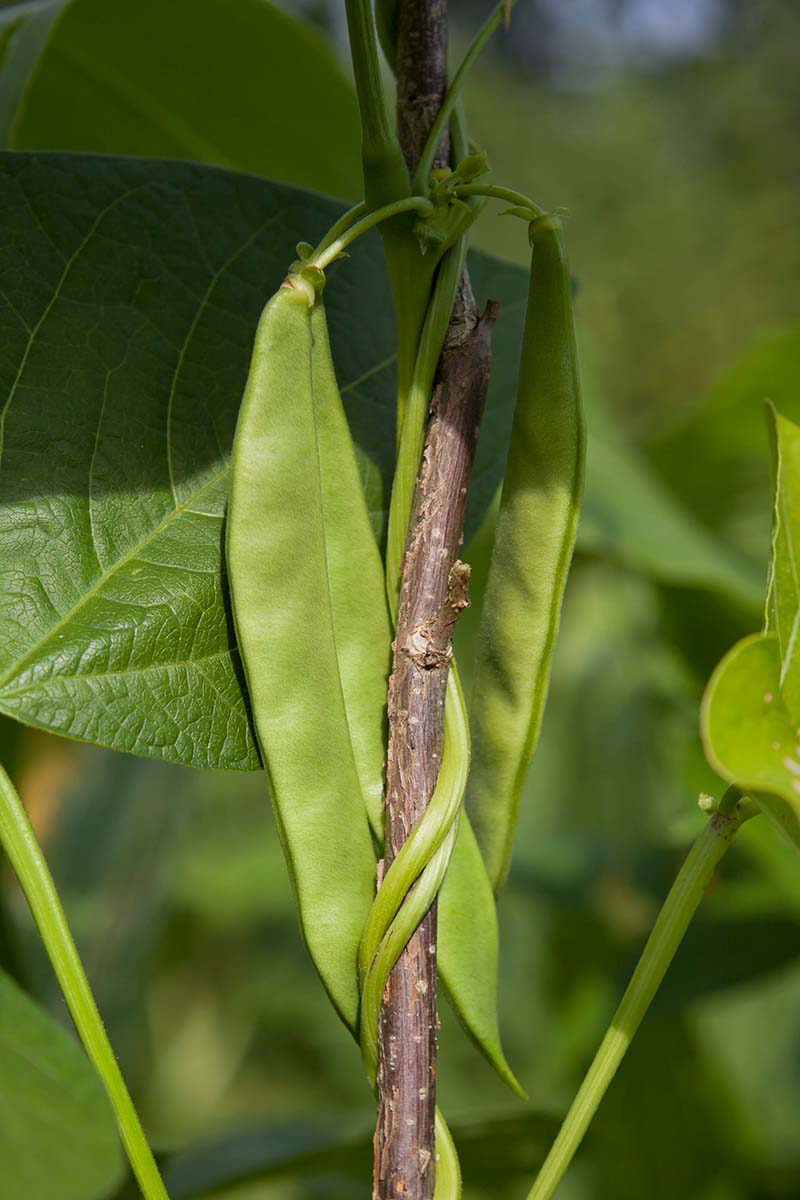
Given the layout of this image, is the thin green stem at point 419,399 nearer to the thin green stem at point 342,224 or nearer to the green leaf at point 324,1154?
the thin green stem at point 342,224

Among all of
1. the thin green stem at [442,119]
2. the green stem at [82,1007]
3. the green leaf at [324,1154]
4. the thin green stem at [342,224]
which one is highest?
the thin green stem at [442,119]

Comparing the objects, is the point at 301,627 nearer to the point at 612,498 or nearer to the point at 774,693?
the point at 774,693

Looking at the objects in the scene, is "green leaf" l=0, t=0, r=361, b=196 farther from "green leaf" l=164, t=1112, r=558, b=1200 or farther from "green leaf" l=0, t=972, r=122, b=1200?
"green leaf" l=164, t=1112, r=558, b=1200

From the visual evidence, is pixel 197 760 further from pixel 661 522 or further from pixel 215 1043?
pixel 215 1043

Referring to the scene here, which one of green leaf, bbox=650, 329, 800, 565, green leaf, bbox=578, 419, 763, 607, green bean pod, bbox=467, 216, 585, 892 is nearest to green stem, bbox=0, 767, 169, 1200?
green bean pod, bbox=467, 216, 585, 892

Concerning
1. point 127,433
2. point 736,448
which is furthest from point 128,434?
point 736,448

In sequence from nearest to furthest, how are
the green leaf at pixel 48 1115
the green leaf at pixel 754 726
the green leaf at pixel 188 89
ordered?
the green leaf at pixel 754 726
the green leaf at pixel 48 1115
the green leaf at pixel 188 89

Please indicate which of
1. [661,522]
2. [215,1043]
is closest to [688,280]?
[215,1043]

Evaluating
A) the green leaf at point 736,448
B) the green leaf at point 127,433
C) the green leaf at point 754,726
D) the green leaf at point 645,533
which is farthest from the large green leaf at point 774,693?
the green leaf at point 736,448
